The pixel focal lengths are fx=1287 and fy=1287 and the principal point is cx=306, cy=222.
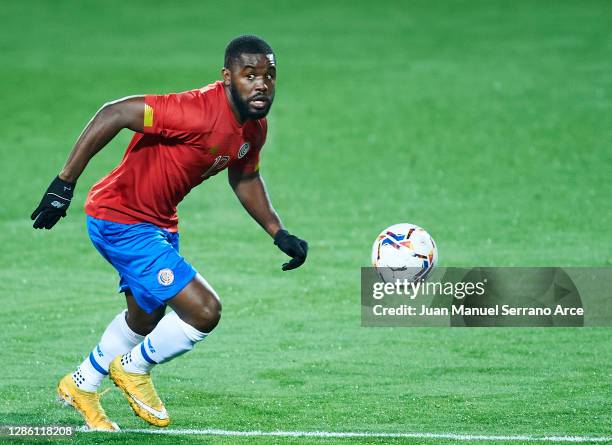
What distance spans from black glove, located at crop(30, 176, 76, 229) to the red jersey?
49 cm

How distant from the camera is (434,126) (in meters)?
20.7

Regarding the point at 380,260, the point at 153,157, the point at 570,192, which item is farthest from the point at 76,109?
the point at 153,157

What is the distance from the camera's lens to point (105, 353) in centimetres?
830

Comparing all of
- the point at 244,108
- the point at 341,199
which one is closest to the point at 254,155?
the point at 244,108

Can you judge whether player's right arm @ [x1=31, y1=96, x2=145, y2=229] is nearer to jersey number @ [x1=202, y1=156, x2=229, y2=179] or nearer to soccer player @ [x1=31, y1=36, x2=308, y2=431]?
soccer player @ [x1=31, y1=36, x2=308, y2=431]

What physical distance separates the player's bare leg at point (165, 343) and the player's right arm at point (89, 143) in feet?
2.92

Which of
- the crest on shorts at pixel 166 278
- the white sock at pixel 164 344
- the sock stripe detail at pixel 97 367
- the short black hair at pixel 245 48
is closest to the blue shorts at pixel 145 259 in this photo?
the crest on shorts at pixel 166 278

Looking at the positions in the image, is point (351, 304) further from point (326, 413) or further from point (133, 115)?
point (133, 115)

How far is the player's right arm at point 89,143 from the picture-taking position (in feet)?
24.8

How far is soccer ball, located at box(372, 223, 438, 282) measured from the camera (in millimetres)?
9906

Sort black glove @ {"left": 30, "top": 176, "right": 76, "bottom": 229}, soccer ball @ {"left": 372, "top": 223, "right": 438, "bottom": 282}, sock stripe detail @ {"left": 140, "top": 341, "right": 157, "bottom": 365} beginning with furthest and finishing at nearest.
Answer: soccer ball @ {"left": 372, "top": 223, "right": 438, "bottom": 282} < sock stripe detail @ {"left": 140, "top": 341, "right": 157, "bottom": 365} < black glove @ {"left": 30, "top": 176, "right": 76, "bottom": 229}

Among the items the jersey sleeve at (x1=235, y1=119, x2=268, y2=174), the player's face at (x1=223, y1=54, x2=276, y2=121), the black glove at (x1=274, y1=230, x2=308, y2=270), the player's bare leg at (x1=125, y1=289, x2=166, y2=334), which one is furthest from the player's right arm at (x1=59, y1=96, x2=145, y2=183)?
the black glove at (x1=274, y1=230, x2=308, y2=270)

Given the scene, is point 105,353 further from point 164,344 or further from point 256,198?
point 256,198

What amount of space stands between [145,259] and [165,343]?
1.73 ft
